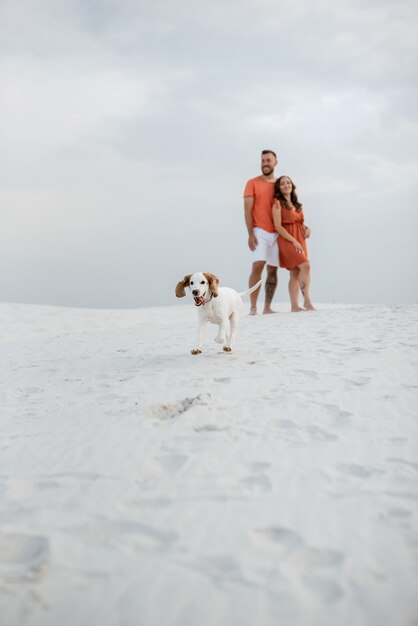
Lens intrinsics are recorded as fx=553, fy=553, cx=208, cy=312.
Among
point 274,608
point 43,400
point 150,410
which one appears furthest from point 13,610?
point 43,400

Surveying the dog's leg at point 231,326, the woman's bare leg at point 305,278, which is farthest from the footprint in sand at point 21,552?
the woman's bare leg at point 305,278

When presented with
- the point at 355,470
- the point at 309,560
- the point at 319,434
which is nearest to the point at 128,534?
the point at 309,560

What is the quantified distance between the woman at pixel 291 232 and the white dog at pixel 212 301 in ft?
13.8

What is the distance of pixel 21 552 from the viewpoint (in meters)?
2.34

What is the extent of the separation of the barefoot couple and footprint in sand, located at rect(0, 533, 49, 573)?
8180mm

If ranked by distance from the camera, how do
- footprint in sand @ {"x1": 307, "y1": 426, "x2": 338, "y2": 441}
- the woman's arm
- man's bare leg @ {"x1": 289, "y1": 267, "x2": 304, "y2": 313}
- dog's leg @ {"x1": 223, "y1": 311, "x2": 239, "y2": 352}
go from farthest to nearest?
1. man's bare leg @ {"x1": 289, "y1": 267, "x2": 304, "y2": 313}
2. the woman's arm
3. dog's leg @ {"x1": 223, "y1": 311, "x2": 239, "y2": 352}
4. footprint in sand @ {"x1": 307, "y1": 426, "x2": 338, "y2": 441}

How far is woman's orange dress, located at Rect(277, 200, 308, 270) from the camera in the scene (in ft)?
33.4

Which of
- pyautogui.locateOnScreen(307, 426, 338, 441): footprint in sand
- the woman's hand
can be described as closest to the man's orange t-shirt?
the woman's hand

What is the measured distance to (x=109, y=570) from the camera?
2180 millimetres

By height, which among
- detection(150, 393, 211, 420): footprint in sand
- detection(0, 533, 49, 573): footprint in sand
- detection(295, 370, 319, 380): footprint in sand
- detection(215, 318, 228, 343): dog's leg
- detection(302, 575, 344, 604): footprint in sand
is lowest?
detection(302, 575, 344, 604): footprint in sand

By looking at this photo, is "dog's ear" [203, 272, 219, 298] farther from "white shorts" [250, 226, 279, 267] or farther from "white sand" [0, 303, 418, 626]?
"white shorts" [250, 226, 279, 267]

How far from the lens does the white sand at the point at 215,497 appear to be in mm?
2004

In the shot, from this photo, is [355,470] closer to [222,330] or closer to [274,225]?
[222,330]

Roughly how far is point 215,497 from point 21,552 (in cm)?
90
